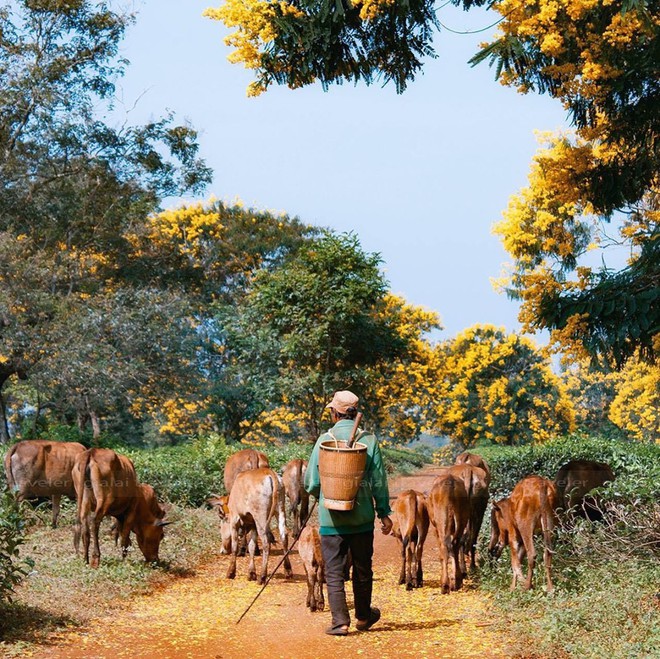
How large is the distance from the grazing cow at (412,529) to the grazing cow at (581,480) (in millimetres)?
2061

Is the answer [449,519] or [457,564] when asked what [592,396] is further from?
[449,519]

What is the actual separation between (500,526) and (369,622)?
228 cm

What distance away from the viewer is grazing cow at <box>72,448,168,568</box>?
32.5ft

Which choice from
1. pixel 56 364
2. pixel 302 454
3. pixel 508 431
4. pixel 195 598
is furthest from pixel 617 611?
pixel 508 431

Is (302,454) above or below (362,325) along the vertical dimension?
below

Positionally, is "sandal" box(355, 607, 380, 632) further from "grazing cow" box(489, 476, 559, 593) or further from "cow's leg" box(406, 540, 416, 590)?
"cow's leg" box(406, 540, 416, 590)

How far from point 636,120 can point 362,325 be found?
46.6 ft

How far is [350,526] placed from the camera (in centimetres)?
723

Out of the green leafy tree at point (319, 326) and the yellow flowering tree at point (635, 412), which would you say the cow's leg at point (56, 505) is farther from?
the yellow flowering tree at point (635, 412)

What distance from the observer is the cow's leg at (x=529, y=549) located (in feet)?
27.5

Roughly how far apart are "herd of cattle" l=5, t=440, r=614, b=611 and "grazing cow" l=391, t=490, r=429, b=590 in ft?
0.03

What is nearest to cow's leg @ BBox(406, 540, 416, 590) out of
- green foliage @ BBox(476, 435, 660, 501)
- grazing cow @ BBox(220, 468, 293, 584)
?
grazing cow @ BBox(220, 468, 293, 584)

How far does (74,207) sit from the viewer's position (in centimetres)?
2453

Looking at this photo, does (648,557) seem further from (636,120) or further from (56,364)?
(56,364)
